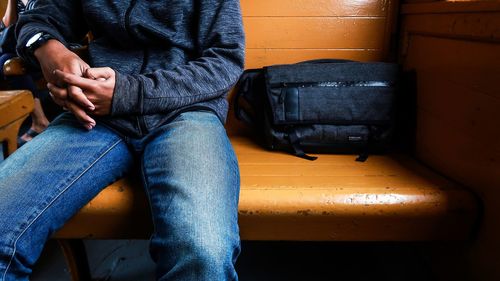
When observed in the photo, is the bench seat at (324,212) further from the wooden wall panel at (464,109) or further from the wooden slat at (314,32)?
the wooden slat at (314,32)

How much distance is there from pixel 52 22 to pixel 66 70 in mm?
228

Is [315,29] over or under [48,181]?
over

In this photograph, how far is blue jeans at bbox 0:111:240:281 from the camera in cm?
59

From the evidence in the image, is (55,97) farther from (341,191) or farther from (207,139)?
(341,191)

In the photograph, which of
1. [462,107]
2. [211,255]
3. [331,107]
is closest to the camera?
[211,255]

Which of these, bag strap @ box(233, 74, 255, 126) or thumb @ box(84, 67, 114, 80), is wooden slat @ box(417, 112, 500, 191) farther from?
thumb @ box(84, 67, 114, 80)

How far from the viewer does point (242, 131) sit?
134 cm

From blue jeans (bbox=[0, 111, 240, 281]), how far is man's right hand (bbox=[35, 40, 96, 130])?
5 centimetres

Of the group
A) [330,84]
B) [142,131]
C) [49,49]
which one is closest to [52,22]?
[49,49]

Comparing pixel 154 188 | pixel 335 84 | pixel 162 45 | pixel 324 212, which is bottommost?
pixel 324 212

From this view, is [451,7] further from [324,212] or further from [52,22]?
[52,22]

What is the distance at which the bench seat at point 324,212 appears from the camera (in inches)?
31.4

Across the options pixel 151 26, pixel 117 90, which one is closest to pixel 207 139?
pixel 117 90

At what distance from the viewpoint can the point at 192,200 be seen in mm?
620
